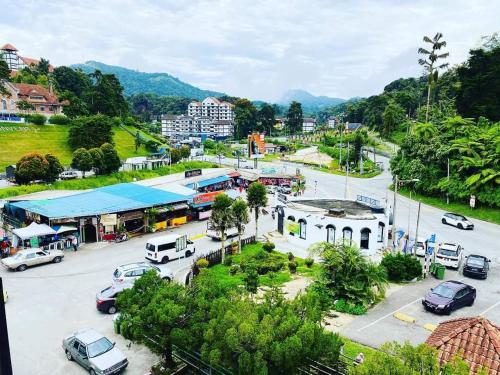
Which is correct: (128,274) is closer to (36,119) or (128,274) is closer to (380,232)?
(380,232)

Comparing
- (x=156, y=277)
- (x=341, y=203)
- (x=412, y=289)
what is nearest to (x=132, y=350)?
(x=156, y=277)

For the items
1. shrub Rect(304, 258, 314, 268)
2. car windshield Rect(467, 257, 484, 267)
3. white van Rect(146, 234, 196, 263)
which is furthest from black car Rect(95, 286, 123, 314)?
car windshield Rect(467, 257, 484, 267)

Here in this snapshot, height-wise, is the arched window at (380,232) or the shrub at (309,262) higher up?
the arched window at (380,232)

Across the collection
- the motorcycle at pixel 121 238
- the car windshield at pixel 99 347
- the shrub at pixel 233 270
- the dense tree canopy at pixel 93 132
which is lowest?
the motorcycle at pixel 121 238

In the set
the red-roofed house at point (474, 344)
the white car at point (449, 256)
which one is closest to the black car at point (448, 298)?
the white car at point (449, 256)

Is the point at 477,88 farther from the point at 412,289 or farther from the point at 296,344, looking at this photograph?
the point at 296,344

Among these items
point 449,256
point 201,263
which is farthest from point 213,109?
point 449,256

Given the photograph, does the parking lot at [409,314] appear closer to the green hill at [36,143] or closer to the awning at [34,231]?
the awning at [34,231]
